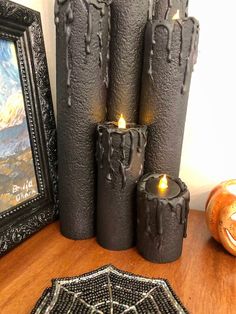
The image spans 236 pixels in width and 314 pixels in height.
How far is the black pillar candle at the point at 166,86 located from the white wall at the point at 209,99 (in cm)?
13

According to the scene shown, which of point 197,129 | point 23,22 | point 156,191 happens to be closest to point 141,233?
point 156,191

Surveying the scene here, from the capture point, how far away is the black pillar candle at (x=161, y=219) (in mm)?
526

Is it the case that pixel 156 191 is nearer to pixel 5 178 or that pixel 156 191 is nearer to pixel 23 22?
pixel 5 178

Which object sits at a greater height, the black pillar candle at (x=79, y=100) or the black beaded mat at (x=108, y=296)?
the black pillar candle at (x=79, y=100)

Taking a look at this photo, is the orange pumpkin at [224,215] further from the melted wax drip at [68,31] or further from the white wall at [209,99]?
the melted wax drip at [68,31]

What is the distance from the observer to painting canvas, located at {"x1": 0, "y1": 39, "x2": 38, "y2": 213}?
1.83ft

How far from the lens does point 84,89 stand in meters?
0.54

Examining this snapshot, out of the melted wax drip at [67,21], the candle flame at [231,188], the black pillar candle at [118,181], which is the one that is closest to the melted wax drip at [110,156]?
the black pillar candle at [118,181]

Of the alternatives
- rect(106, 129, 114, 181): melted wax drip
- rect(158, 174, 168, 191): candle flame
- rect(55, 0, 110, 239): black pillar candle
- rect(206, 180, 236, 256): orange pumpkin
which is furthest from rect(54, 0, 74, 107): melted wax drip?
rect(206, 180, 236, 256): orange pumpkin

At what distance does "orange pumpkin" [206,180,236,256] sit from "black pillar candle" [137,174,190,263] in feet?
0.23

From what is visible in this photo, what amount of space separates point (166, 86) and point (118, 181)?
19 centimetres

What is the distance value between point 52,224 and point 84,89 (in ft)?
0.98
